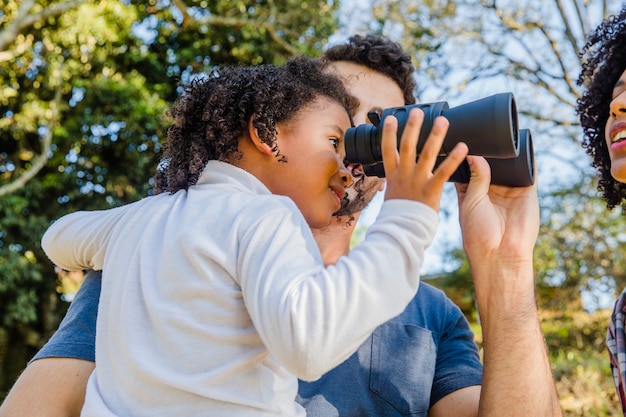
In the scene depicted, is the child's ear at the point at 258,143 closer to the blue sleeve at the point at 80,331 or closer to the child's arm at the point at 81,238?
the child's arm at the point at 81,238

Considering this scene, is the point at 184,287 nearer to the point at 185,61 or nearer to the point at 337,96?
the point at 337,96

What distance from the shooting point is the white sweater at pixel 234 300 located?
98cm

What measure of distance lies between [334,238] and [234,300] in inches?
47.0

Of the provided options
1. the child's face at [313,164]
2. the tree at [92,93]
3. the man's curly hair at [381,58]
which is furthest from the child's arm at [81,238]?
the tree at [92,93]

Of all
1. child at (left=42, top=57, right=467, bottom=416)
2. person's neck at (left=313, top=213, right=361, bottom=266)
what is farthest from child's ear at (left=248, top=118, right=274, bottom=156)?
person's neck at (left=313, top=213, right=361, bottom=266)

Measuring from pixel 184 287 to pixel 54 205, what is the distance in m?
10.0

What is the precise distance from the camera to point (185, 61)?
10594mm

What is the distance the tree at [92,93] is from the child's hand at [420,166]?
8909 millimetres

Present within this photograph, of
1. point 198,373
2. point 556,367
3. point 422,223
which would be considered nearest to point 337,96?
point 422,223

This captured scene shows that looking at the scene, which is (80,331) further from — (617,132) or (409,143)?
(617,132)

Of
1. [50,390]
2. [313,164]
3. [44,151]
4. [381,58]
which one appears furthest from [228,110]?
Result: [44,151]

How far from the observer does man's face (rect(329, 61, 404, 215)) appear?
2281mm

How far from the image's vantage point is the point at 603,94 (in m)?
3.06

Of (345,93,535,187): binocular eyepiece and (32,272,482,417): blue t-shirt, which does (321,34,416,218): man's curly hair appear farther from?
(345,93,535,187): binocular eyepiece
